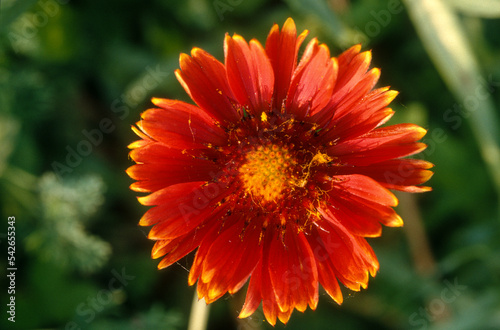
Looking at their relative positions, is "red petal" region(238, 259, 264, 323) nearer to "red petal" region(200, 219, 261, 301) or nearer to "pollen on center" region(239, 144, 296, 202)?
"red petal" region(200, 219, 261, 301)

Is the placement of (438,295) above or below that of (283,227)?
below

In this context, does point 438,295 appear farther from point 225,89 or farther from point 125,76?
point 125,76

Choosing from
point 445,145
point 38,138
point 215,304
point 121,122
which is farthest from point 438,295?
point 38,138

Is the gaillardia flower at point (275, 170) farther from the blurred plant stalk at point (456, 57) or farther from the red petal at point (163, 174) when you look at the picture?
the blurred plant stalk at point (456, 57)

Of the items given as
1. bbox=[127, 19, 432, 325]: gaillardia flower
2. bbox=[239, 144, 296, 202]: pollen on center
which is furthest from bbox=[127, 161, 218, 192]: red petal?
bbox=[239, 144, 296, 202]: pollen on center

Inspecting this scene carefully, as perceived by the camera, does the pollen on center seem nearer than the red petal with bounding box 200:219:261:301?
No

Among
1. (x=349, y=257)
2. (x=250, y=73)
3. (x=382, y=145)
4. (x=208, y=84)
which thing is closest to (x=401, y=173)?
(x=382, y=145)

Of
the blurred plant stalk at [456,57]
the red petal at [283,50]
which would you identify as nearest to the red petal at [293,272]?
the red petal at [283,50]
